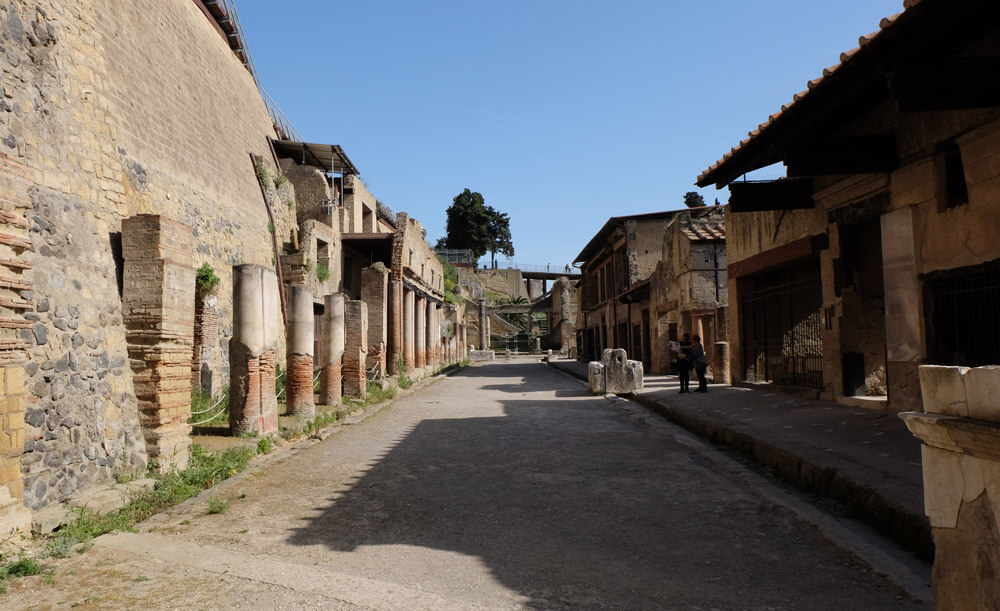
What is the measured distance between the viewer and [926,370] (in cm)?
237

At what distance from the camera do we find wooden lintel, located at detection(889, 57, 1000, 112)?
553cm

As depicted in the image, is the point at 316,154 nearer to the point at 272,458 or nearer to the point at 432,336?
the point at 432,336

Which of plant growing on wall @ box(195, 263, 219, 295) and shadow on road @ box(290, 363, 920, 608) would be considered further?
plant growing on wall @ box(195, 263, 219, 295)

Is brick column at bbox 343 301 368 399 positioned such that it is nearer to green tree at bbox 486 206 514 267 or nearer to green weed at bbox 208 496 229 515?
green weed at bbox 208 496 229 515

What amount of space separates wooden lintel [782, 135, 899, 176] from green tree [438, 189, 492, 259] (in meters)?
64.9

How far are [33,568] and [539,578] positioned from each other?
116 inches

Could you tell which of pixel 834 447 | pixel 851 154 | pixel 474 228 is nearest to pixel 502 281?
pixel 474 228

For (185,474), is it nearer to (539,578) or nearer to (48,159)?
(48,159)

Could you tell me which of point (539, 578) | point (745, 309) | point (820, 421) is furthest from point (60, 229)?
point (745, 309)

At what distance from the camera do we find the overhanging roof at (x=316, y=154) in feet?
66.1

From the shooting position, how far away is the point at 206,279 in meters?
11.8

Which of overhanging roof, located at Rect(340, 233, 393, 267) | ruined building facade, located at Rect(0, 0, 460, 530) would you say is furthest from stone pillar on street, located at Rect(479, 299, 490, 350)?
ruined building facade, located at Rect(0, 0, 460, 530)

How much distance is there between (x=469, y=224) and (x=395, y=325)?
177 ft

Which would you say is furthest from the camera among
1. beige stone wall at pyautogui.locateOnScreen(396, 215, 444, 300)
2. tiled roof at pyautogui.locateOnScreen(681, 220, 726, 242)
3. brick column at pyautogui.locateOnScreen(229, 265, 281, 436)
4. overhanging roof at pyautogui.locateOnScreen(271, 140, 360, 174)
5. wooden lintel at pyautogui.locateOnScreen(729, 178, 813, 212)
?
beige stone wall at pyautogui.locateOnScreen(396, 215, 444, 300)
